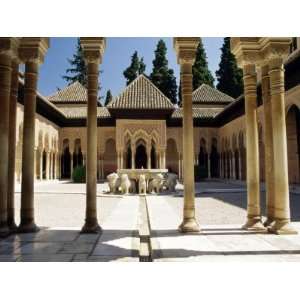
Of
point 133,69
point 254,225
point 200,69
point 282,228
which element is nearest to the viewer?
point 282,228

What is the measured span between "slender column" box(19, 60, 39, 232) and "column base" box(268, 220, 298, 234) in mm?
3616

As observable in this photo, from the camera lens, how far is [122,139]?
23391 mm

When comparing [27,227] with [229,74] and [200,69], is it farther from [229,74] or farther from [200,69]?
[200,69]

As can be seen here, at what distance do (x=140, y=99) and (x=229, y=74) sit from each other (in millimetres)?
16227

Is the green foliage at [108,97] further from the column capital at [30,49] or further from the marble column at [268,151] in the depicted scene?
the marble column at [268,151]

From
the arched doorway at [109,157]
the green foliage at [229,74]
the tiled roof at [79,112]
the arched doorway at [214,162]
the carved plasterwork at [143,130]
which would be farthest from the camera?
the green foliage at [229,74]

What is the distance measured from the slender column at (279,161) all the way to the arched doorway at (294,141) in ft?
42.1

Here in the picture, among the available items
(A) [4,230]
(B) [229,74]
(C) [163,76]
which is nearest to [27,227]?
(A) [4,230]

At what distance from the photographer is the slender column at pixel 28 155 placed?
195 inches

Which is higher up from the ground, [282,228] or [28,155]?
[28,155]

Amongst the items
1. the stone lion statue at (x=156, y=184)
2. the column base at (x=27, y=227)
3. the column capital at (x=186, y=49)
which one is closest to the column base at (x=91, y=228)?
the column base at (x=27, y=227)

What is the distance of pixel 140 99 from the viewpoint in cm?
2311

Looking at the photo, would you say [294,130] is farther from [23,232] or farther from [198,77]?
[198,77]
